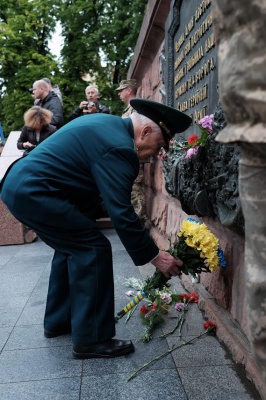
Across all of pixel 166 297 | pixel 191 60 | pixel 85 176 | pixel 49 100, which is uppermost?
pixel 49 100

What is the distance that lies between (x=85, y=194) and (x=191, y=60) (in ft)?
4.11

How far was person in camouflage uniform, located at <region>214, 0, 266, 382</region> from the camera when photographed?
1.03 metres

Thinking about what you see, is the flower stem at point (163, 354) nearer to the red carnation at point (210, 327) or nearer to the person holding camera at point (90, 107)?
the red carnation at point (210, 327)

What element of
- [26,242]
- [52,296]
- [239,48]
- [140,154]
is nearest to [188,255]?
[140,154]

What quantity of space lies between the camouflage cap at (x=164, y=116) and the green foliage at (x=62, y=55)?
1132 centimetres

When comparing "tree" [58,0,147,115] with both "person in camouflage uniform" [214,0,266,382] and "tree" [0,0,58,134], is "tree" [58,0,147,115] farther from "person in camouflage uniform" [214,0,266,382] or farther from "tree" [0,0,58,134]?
"person in camouflage uniform" [214,0,266,382]

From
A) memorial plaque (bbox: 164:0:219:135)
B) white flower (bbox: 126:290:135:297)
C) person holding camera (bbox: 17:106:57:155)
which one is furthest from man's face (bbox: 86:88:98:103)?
white flower (bbox: 126:290:135:297)

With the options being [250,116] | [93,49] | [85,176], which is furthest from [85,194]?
[93,49]

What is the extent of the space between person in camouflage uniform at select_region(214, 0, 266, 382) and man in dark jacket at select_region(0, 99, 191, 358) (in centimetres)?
135

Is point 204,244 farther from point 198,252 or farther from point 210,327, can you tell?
point 210,327

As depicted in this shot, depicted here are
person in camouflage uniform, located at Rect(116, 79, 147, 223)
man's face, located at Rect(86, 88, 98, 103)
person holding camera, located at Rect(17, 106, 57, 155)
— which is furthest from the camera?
man's face, located at Rect(86, 88, 98, 103)

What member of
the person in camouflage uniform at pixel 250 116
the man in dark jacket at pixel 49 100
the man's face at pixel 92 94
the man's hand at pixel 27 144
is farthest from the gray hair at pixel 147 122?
the man's face at pixel 92 94

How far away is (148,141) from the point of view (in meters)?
2.61

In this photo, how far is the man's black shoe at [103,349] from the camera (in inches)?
104
